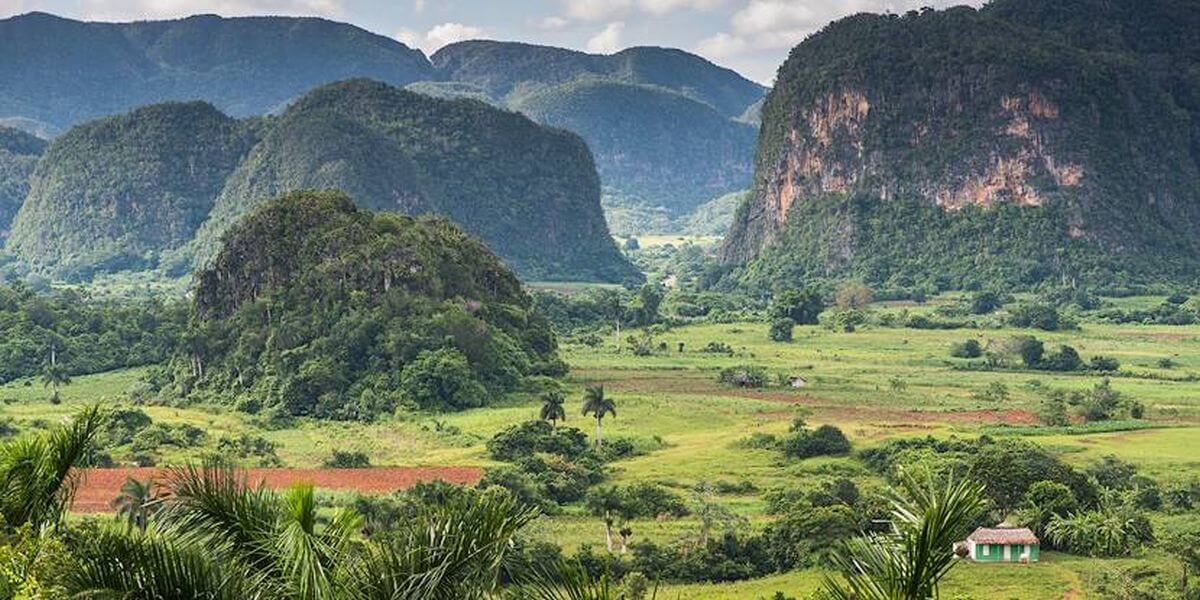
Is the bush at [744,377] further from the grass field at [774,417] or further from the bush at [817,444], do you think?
the bush at [817,444]

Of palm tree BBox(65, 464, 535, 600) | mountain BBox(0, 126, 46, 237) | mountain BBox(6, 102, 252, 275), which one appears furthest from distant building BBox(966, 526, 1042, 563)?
mountain BBox(0, 126, 46, 237)

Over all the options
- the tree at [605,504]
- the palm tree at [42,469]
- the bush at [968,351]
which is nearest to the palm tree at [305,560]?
the palm tree at [42,469]

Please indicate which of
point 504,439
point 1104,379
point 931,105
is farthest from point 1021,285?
point 504,439

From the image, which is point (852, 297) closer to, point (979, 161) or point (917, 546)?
point (979, 161)

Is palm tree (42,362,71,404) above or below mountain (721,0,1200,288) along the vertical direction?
below

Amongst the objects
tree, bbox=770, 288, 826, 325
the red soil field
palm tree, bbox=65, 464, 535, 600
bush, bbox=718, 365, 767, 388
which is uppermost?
palm tree, bbox=65, 464, 535, 600

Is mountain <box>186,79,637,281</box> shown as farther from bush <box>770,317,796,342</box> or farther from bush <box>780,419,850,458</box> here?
bush <box>780,419,850,458</box>

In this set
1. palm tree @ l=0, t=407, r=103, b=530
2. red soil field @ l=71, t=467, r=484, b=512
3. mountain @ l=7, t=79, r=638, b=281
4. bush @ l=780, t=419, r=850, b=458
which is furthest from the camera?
mountain @ l=7, t=79, r=638, b=281
